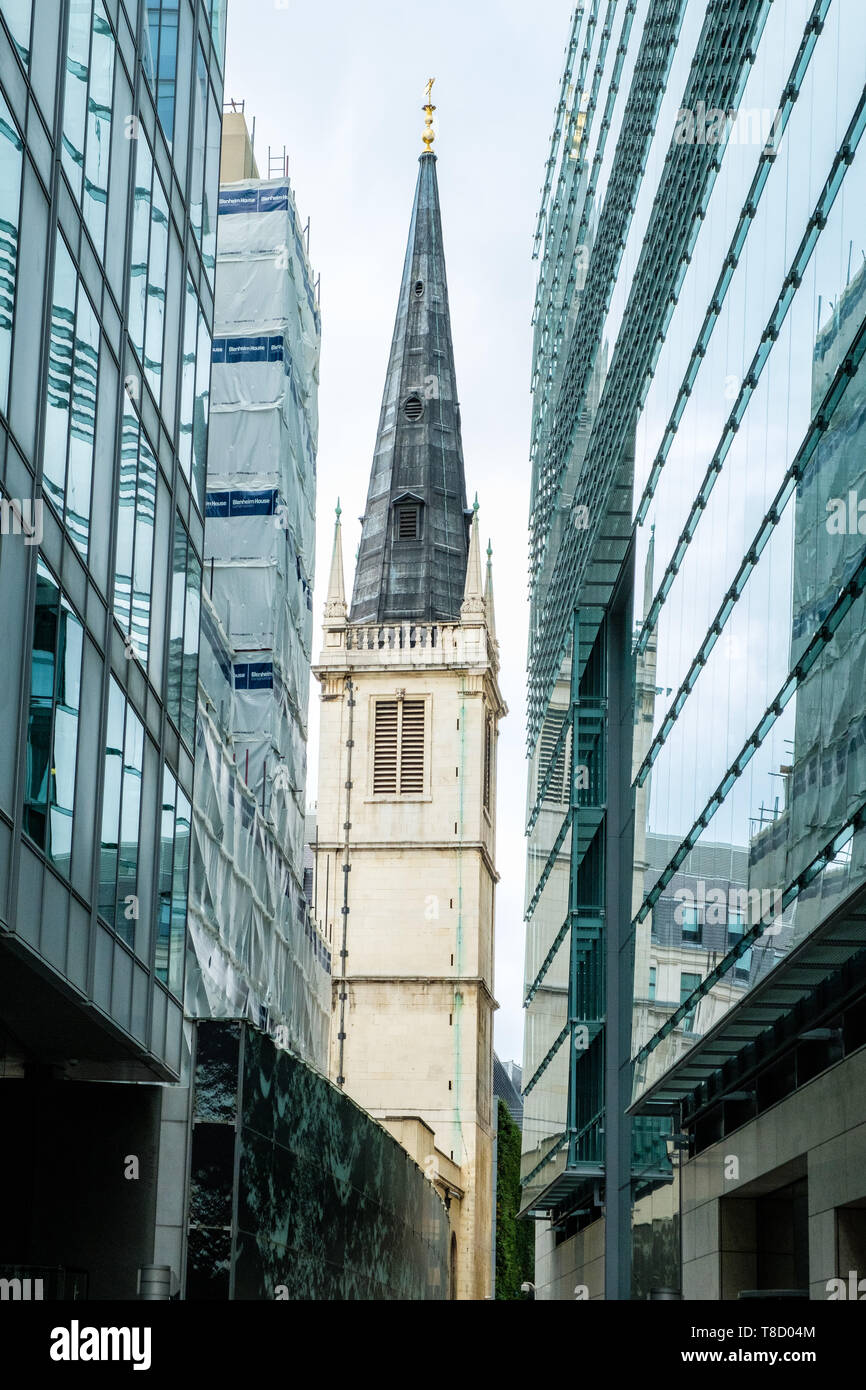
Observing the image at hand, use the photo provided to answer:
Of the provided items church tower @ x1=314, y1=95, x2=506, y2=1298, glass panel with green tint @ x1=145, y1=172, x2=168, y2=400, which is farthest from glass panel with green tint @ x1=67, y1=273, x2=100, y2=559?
church tower @ x1=314, y1=95, x2=506, y2=1298

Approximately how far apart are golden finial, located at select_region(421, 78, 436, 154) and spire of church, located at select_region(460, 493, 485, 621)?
81.1ft

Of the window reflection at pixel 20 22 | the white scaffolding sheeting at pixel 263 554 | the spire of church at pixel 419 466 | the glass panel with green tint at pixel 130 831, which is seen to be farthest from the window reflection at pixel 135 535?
the spire of church at pixel 419 466

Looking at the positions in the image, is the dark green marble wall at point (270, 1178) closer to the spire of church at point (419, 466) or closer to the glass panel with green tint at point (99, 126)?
the glass panel with green tint at point (99, 126)

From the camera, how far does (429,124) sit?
102312mm

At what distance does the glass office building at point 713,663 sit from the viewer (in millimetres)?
16094

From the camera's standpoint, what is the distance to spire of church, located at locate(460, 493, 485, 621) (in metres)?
86.2

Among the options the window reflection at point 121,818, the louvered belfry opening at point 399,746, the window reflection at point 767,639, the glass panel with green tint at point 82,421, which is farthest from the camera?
the louvered belfry opening at point 399,746

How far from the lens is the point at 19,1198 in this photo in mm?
20625

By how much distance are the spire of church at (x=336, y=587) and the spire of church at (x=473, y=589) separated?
5543mm

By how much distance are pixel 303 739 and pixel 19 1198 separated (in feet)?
88.5

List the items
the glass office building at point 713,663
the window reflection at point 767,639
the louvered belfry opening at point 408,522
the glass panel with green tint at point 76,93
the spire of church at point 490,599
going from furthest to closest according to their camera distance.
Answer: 1. the louvered belfry opening at point 408,522
2. the spire of church at point 490,599
3. the glass panel with green tint at point 76,93
4. the glass office building at point 713,663
5. the window reflection at point 767,639

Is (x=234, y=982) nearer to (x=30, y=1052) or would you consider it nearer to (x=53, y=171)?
(x=30, y=1052)

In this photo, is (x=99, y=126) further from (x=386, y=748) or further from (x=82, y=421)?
(x=386, y=748)

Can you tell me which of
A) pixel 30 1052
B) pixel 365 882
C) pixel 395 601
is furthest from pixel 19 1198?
pixel 395 601
